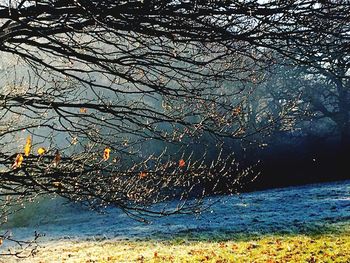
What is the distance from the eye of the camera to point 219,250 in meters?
10.9

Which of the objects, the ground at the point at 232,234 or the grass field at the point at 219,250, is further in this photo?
the ground at the point at 232,234

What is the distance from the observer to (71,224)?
22047mm

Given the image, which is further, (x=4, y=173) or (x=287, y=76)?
(x=287, y=76)

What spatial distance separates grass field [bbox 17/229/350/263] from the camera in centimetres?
926

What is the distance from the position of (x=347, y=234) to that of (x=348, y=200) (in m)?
6.01

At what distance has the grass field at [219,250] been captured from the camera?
364 inches

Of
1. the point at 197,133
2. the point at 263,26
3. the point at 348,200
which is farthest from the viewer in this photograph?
the point at 348,200

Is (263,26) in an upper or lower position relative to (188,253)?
upper

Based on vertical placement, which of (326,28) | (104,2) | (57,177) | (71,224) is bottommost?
(71,224)

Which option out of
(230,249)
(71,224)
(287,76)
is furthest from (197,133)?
(287,76)

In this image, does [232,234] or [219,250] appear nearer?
[219,250]

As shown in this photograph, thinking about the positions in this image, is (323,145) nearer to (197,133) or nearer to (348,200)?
(348,200)

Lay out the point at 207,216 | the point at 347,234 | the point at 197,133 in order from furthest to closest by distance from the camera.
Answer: the point at 207,216, the point at 347,234, the point at 197,133

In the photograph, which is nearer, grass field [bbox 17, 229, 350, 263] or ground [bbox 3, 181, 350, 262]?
grass field [bbox 17, 229, 350, 263]
